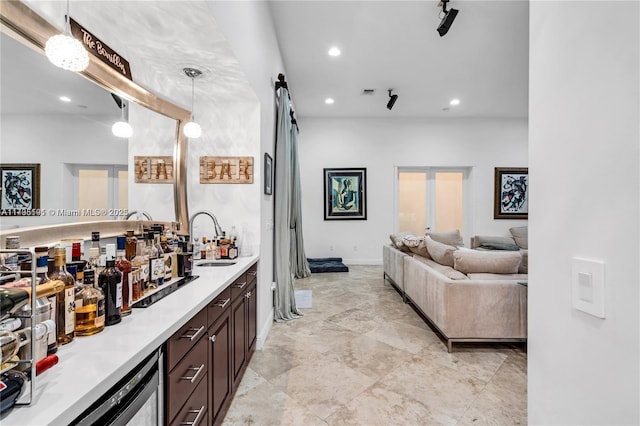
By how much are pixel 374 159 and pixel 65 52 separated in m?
5.90

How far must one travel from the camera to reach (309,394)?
1929 millimetres

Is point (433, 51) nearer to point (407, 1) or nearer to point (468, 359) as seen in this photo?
point (407, 1)

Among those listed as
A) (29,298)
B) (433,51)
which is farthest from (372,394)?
(433,51)

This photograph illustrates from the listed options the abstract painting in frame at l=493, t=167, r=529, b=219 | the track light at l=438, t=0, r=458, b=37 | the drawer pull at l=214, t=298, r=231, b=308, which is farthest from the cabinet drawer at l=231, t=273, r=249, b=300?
the abstract painting in frame at l=493, t=167, r=529, b=219

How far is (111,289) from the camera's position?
984 millimetres

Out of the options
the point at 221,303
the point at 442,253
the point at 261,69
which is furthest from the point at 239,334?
the point at 261,69

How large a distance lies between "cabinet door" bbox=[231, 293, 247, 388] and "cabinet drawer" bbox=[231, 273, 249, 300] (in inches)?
1.3

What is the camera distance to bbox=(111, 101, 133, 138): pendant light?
1477 millimetres

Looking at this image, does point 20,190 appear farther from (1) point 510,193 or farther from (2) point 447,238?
(1) point 510,193

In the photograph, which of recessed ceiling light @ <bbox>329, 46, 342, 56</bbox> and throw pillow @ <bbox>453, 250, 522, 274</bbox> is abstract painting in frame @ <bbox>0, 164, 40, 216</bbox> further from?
recessed ceiling light @ <bbox>329, 46, 342, 56</bbox>

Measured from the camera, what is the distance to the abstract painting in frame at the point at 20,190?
0.94 m

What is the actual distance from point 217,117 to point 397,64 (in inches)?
112

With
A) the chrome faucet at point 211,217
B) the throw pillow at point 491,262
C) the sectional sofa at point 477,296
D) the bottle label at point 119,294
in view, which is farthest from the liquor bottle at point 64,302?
the throw pillow at point 491,262
